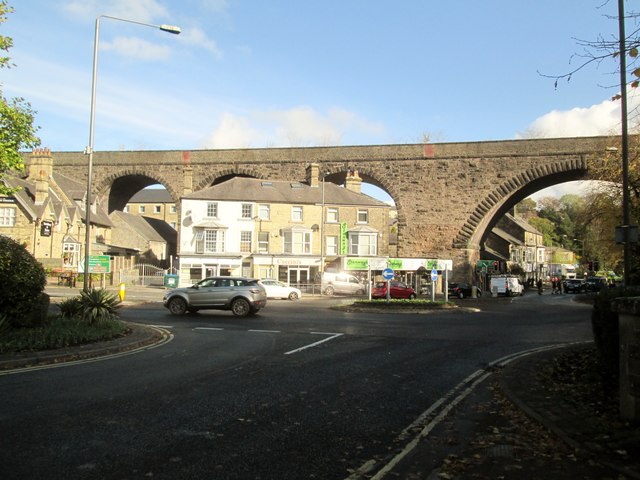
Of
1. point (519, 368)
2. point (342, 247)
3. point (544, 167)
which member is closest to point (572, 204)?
point (544, 167)

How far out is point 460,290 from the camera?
43281 mm

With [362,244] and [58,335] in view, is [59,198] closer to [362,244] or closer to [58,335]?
[362,244]

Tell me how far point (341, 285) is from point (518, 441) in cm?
3724

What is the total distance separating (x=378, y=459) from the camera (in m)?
4.95

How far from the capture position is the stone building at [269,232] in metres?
46.8

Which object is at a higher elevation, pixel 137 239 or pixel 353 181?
pixel 353 181

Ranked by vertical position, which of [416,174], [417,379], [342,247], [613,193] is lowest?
[417,379]

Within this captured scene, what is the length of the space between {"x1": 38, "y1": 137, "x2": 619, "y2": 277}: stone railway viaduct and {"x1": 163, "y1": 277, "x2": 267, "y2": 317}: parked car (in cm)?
3002

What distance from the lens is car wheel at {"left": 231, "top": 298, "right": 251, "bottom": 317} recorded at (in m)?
20.8

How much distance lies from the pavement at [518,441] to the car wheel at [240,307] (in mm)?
13574

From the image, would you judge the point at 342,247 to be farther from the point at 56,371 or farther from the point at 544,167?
the point at 56,371

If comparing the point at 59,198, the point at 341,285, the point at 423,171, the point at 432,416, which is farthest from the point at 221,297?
the point at 59,198

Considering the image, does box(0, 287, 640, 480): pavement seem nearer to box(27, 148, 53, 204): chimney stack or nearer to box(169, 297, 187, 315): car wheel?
box(169, 297, 187, 315): car wheel

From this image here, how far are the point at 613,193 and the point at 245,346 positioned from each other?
2926 centimetres
